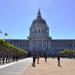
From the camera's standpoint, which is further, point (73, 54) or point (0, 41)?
point (73, 54)

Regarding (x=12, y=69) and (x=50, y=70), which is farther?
(x=50, y=70)

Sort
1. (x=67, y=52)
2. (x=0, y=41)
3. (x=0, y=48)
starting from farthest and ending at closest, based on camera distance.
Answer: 1. (x=67, y=52)
2. (x=0, y=48)
3. (x=0, y=41)

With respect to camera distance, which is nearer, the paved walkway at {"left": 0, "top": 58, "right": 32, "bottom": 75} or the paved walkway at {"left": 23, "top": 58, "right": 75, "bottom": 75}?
the paved walkway at {"left": 0, "top": 58, "right": 32, "bottom": 75}

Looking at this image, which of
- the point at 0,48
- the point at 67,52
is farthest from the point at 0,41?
the point at 67,52

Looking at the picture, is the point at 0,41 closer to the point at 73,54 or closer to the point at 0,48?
the point at 0,48

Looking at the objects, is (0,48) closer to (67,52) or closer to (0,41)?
(0,41)

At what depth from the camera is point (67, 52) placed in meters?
198

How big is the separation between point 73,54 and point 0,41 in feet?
457

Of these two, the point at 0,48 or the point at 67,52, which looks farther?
the point at 67,52

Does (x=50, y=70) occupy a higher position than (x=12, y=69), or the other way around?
(x=12, y=69)

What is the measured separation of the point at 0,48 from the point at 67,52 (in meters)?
134

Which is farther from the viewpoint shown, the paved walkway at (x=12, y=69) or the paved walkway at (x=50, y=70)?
the paved walkway at (x=50, y=70)

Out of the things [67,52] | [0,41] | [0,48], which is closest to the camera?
[0,41]

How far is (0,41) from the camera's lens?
208ft
